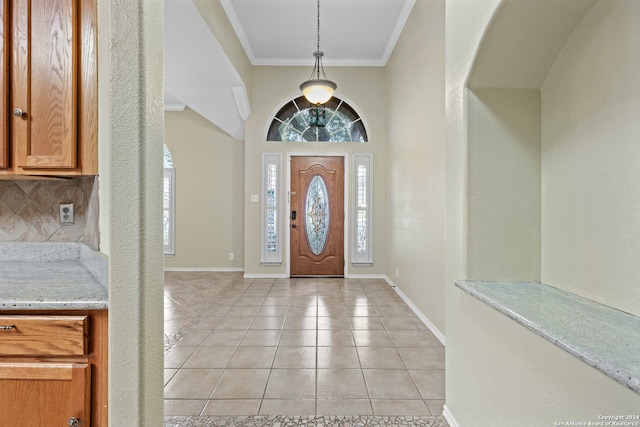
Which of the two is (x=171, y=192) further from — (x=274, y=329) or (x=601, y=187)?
(x=601, y=187)

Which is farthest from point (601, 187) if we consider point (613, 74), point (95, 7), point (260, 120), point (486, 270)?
point (260, 120)

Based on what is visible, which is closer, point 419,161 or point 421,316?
point 421,316

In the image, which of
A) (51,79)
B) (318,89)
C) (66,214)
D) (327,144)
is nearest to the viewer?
(51,79)

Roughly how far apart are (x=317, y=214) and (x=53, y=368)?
4226 mm

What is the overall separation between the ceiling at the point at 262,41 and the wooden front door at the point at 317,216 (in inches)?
53.9

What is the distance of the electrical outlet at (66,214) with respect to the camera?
187 centimetres

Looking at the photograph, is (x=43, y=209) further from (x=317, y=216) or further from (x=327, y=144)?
(x=327, y=144)

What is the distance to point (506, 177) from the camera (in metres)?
1.49

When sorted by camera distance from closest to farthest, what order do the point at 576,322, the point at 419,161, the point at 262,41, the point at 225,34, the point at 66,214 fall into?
the point at 576,322 < the point at 66,214 < the point at 419,161 < the point at 225,34 < the point at 262,41

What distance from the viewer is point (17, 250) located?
183 centimetres

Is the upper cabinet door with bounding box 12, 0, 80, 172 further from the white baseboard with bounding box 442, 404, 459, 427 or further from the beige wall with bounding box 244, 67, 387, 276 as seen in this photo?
the beige wall with bounding box 244, 67, 387, 276

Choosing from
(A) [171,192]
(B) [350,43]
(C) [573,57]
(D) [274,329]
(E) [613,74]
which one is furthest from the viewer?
(A) [171,192]

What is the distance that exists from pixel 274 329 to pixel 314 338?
43 cm

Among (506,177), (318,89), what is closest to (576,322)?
(506,177)
